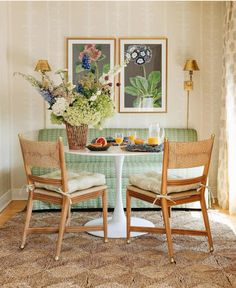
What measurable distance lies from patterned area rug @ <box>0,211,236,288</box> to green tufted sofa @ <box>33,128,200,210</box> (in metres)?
0.89

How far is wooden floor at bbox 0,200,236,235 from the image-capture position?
420 cm

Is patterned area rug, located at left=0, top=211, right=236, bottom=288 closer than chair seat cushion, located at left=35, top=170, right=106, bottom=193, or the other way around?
patterned area rug, located at left=0, top=211, right=236, bottom=288

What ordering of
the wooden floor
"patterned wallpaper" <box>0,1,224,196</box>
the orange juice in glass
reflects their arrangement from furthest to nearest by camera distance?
"patterned wallpaper" <box>0,1,224,196</box> → the wooden floor → the orange juice in glass

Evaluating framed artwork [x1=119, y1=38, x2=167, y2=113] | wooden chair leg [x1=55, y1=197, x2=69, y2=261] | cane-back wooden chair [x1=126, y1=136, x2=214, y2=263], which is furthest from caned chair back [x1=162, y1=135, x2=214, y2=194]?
framed artwork [x1=119, y1=38, x2=167, y2=113]

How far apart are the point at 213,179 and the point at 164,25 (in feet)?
6.47

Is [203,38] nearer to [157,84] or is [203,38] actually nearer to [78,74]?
[157,84]

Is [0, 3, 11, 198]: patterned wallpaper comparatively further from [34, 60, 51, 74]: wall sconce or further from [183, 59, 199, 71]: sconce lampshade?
[183, 59, 199, 71]: sconce lampshade

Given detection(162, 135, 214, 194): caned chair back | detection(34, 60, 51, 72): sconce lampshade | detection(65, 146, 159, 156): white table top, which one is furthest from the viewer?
detection(34, 60, 51, 72): sconce lampshade

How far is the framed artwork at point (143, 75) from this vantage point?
5.25 metres

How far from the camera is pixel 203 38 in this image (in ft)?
17.3

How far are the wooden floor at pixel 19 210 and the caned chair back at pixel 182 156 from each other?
1101 mm

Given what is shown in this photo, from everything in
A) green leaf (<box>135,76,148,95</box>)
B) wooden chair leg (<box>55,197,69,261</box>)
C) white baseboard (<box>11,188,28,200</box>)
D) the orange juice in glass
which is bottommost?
white baseboard (<box>11,188,28,200</box>)

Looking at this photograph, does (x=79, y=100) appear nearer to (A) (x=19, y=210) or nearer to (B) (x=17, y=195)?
(A) (x=19, y=210)

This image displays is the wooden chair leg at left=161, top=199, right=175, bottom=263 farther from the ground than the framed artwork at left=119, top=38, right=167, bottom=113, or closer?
closer
